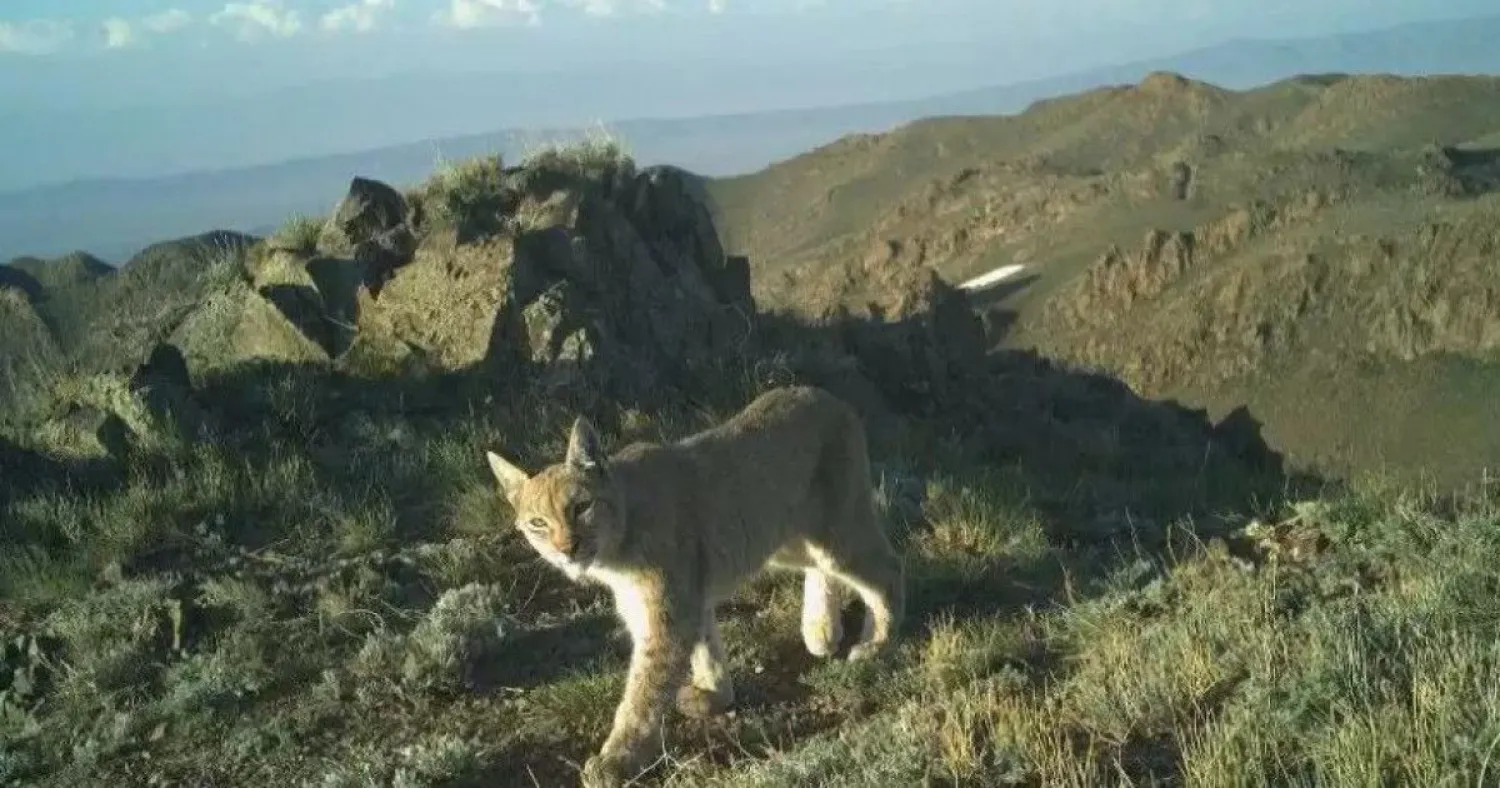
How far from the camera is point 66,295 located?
54.6 feet

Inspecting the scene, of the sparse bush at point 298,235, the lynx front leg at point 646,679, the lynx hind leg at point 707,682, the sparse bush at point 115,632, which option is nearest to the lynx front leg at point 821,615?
the lynx hind leg at point 707,682

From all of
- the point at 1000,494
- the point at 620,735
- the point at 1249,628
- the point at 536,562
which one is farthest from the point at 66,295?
the point at 1249,628

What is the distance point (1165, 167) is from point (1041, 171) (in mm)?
14251

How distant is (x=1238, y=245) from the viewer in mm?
59094

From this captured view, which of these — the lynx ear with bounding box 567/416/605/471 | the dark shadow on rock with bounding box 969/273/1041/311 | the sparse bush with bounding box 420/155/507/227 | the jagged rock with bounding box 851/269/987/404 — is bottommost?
the dark shadow on rock with bounding box 969/273/1041/311

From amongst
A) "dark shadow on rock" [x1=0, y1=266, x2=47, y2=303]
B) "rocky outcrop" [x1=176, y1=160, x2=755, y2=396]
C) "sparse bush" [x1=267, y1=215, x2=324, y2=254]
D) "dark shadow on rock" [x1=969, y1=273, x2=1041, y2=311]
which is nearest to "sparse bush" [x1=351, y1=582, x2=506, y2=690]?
"rocky outcrop" [x1=176, y1=160, x2=755, y2=396]

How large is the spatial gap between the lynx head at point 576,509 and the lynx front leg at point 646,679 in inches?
13.2

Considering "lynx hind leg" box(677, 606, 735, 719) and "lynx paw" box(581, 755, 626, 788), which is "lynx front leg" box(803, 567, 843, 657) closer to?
"lynx hind leg" box(677, 606, 735, 719)

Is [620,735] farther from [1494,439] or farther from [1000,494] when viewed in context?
[1494,439]

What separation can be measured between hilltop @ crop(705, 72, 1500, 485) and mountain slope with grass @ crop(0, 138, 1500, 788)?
12.3m

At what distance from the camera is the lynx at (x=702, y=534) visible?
5844 millimetres

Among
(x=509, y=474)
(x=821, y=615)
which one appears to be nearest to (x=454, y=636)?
(x=509, y=474)

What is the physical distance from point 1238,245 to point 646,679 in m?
58.5

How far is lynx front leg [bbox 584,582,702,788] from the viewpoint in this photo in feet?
18.7
